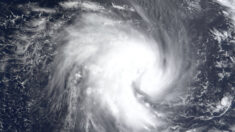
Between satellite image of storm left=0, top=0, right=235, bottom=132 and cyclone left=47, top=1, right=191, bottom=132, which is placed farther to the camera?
cyclone left=47, top=1, right=191, bottom=132

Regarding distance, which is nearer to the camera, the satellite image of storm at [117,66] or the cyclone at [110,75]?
the satellite image of storm at [117,66]

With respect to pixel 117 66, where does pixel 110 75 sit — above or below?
below

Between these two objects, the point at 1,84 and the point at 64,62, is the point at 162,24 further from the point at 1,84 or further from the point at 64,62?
the point at 1,84
